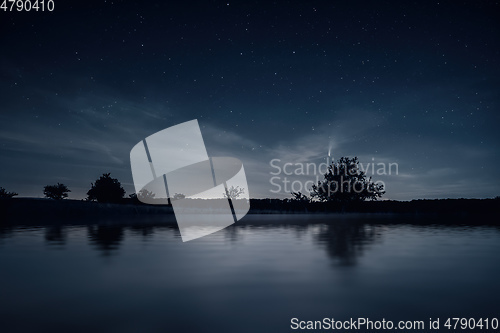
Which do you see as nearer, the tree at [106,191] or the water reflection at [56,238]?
the water reflection at [56,238]

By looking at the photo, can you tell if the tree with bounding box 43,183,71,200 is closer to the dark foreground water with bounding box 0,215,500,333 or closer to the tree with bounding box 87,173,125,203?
the tree with bounding box 87,173,125,203

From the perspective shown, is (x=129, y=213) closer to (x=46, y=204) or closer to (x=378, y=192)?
(x=46, y=204)

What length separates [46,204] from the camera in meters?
36.9

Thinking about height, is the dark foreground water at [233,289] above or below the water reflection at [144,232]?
above

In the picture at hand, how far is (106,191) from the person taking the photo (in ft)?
312

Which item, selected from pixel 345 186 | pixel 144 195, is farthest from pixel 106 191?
pixel 345 186

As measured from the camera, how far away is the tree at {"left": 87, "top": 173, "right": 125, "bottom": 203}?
94688 millimetres

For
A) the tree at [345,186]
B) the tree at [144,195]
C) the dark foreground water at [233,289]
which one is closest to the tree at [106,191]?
the tree at [144,195]

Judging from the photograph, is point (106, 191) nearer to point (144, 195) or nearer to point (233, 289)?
point (144, 195)

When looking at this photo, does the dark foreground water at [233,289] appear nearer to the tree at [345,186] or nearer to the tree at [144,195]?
the tree at [345,186]

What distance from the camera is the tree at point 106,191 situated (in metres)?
94.7

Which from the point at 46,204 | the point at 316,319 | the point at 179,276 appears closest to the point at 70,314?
the point at 179,276

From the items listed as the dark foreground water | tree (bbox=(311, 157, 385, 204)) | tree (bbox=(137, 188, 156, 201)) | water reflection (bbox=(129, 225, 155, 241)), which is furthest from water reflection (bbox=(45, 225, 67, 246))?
tree (bbox=(137, 188, 156, 201))

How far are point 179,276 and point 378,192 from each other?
74.3 metres
